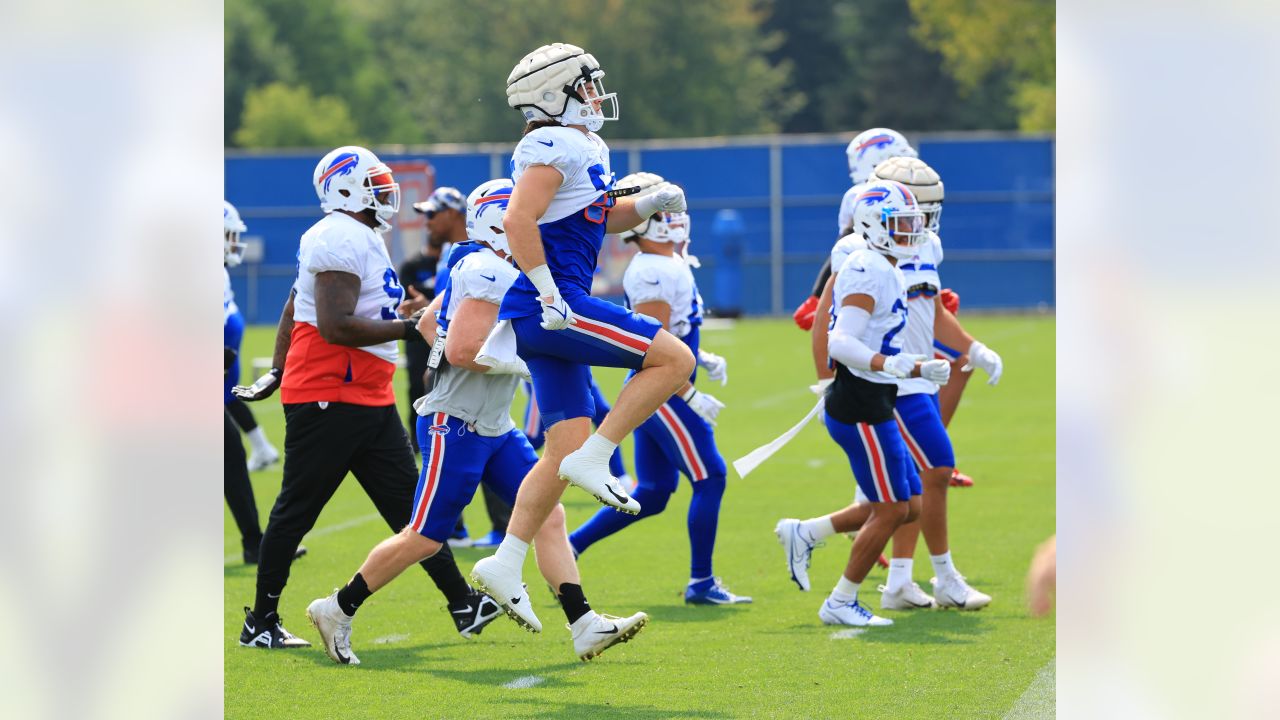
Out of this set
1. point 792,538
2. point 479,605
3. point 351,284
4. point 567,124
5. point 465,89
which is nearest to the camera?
point 567,124

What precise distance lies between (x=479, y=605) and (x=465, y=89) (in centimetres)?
5815

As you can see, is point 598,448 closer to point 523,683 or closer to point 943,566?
point 523,683

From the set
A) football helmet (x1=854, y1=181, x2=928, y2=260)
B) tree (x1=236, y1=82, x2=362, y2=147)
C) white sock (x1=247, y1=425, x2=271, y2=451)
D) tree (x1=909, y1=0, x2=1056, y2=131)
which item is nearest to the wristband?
football helmet (x1=854, y1=181, x2=928, y2=260)

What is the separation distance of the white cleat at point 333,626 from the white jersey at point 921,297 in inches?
124

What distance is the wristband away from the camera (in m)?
5.65

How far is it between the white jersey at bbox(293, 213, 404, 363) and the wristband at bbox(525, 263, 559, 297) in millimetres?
1272

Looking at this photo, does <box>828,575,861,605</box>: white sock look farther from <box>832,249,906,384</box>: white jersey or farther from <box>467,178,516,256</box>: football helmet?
<box>467,178,516,256</box>: football helmet

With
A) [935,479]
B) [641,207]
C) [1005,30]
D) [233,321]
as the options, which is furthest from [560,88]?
[1005,30]

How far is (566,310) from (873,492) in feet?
7.46

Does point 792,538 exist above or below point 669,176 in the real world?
below
